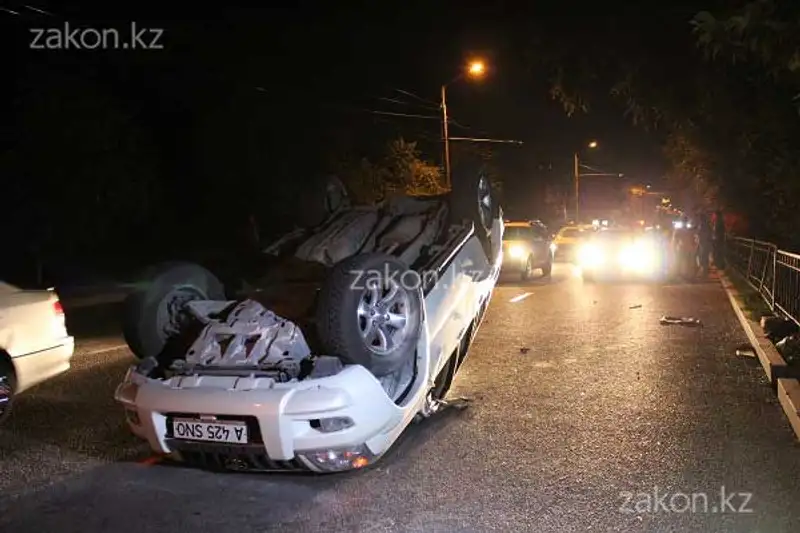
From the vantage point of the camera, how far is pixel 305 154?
104 feet

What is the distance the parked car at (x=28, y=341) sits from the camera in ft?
23.3

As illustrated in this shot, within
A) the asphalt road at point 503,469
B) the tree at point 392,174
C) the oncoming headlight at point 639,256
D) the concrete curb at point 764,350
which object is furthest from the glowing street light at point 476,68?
the asphalt road at point 503,469

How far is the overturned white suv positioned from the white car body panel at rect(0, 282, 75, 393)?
1.63 m

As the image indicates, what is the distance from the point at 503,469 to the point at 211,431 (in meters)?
1.97

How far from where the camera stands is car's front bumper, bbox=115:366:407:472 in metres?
5.04

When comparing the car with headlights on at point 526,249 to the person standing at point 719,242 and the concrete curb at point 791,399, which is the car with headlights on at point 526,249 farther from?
the concrete curb at point 791,399

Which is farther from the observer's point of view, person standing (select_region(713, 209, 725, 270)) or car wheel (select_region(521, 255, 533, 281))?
person standing (select_region(713, 209, 725, 270))

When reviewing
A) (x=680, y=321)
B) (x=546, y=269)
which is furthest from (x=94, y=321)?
(x=546, y=269)

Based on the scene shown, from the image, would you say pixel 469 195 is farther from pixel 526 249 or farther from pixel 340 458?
pixel 526 249

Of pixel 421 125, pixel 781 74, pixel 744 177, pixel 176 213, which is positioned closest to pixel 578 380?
pixel 781 74

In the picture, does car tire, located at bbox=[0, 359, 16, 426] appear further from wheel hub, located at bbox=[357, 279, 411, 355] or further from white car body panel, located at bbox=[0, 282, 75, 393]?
wheel hub, located at bbox=[357, 279, 411, 355]

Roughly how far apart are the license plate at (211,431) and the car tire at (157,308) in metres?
1.02

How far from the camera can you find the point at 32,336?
24.3ft

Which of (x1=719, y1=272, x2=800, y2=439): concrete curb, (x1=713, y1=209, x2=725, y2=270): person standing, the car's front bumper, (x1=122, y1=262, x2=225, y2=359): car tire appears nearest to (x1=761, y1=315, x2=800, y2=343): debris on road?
(x1=719, y1=272, x2=800, y2=439): concrete curb
